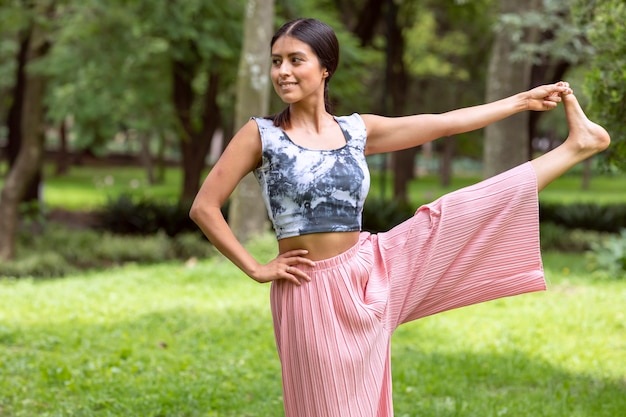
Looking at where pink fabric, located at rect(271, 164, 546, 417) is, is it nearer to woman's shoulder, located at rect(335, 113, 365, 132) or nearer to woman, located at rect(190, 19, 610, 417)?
woman, located at rect(190, 19, 610, 417)

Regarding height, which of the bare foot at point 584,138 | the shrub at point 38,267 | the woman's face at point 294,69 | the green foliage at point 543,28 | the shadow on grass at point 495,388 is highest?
the green foliage at point 543,28

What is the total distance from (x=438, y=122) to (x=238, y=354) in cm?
369

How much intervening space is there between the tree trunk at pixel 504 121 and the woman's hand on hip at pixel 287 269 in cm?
1009

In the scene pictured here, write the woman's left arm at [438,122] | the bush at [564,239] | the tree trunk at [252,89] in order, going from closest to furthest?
1. the woman's left arm at [438,122]
2. the tree trunk at [252,89]
3. the bush at [564,239]

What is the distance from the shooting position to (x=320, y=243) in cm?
327

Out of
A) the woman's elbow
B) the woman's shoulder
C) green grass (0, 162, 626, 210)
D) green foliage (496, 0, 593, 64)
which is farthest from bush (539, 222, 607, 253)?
the woman's elbow

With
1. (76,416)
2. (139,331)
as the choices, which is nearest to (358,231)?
(76,416)

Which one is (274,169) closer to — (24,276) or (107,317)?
(107,317)

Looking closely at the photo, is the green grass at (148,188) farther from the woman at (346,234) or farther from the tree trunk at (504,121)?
the woman at (346,234)

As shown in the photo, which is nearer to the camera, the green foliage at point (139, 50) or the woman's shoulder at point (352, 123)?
the woman's shoulder at point (352, 123)

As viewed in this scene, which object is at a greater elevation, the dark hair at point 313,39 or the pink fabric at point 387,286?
the dark hair at point 313,39

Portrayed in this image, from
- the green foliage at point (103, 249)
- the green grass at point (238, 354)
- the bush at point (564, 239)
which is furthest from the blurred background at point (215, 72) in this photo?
the green grass at point (238, 354)

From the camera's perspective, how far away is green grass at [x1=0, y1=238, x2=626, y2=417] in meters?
5.41

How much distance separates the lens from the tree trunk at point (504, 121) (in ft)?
42.4
